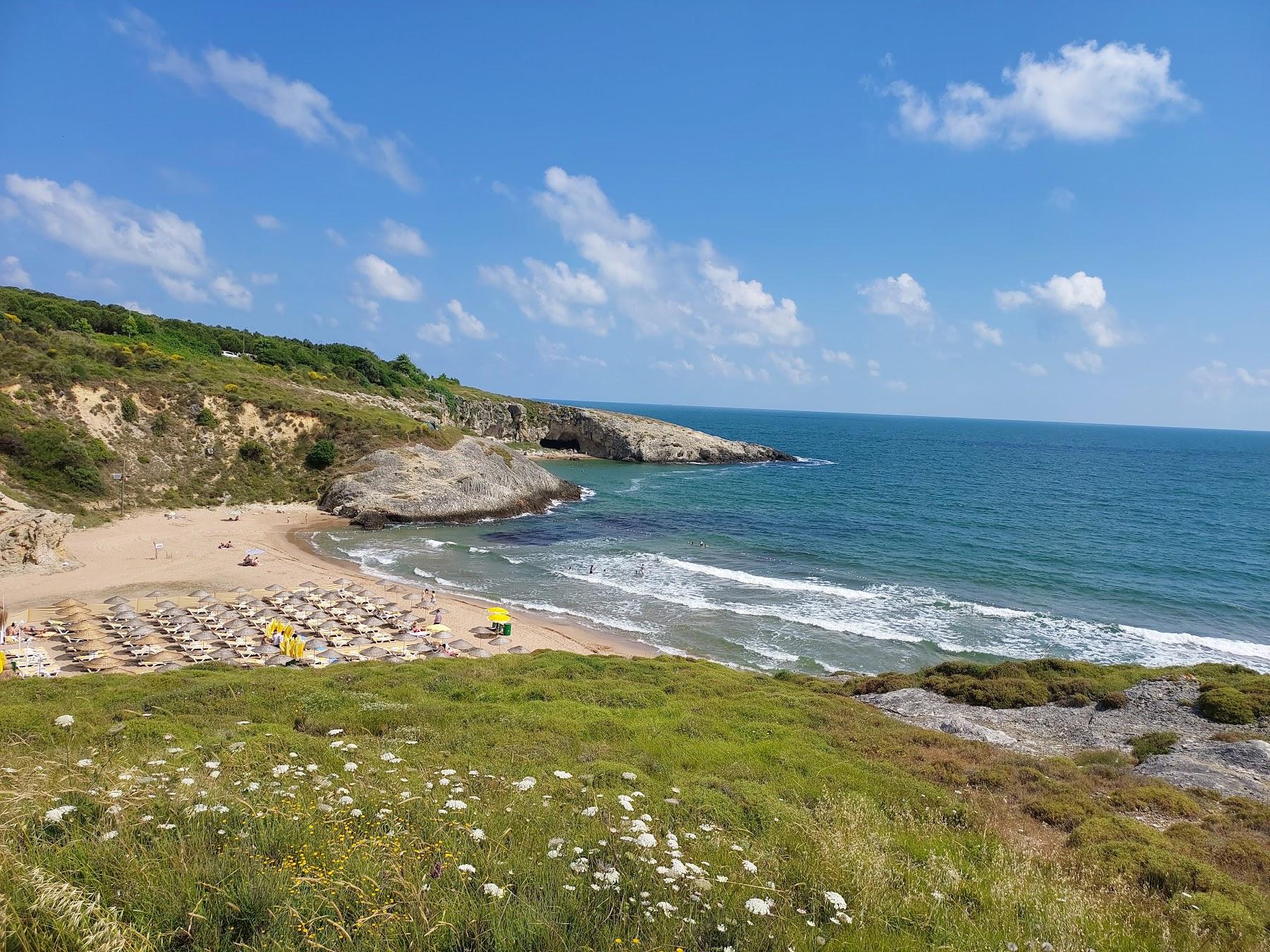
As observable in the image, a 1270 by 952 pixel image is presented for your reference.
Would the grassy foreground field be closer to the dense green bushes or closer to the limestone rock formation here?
the limestone rock formation

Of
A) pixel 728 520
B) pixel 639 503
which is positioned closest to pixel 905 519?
pixel 728 520

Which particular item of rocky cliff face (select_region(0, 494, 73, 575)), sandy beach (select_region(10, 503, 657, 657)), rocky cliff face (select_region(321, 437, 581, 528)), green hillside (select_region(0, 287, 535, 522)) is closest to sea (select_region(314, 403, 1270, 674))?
sandy beach (select_region(10, 503, 657, 657))

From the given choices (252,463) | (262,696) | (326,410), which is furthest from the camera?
(326,410)

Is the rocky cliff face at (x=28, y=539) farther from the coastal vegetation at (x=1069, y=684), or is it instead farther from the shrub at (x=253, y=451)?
the coastal vegetation at (x=1069, y=684)

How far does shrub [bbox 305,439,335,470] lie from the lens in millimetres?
58938

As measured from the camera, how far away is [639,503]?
6906cm

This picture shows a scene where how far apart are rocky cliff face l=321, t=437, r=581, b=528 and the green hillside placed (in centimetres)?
292

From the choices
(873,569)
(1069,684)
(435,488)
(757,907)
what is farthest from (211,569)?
(1069,684)

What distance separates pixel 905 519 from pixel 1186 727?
4552cm

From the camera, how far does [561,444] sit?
12169 centimetres

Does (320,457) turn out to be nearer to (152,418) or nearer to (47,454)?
(152,418)

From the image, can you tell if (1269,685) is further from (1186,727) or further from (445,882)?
(445,882)

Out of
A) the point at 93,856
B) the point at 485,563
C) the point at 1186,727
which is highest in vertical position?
the point at 93,856

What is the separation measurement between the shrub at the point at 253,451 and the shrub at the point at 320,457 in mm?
3593
